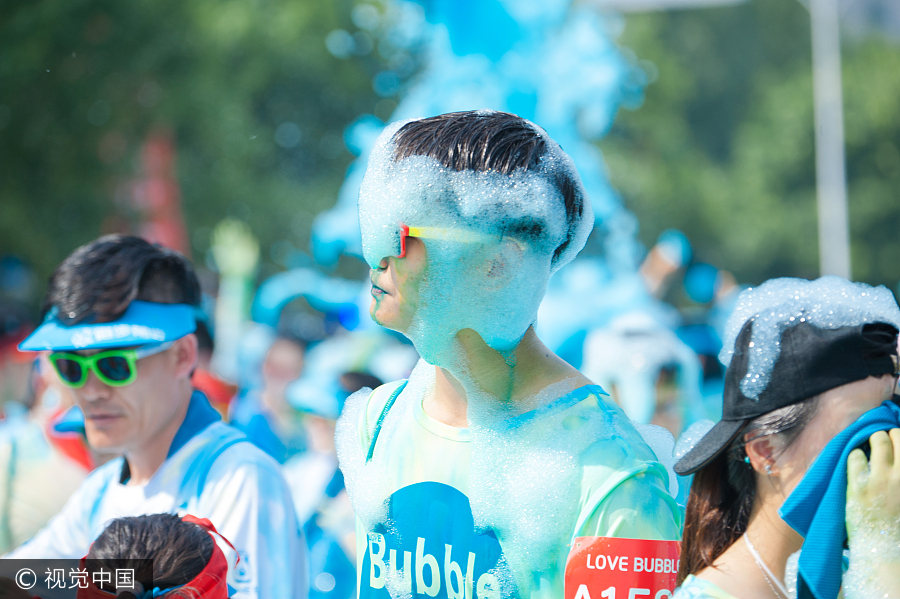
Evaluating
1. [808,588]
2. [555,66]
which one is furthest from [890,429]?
[555,66]

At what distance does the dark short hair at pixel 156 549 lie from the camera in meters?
2.20

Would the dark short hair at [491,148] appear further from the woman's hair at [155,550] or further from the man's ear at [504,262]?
the woman's hair at [155,550]

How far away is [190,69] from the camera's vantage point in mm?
16094

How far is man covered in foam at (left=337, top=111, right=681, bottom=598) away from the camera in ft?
6.29

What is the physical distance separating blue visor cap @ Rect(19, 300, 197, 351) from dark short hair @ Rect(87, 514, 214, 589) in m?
0.64

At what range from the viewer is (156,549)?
2.22 meters

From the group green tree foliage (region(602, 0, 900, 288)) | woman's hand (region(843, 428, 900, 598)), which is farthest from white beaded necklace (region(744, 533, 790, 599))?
green tree foliage (region(602, 0, 900, 288))

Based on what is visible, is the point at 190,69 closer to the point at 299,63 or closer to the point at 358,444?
the point at 299,63

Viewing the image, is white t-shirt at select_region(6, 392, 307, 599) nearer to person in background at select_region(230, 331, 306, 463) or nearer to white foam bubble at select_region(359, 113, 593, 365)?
white foam bubble at select_region(359, 113, 593, 365)

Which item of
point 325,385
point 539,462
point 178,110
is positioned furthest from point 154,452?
point 178,110

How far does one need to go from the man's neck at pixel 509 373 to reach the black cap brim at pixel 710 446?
10.1 inches

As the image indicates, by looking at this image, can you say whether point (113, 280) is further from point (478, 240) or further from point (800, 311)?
point (800, 311)

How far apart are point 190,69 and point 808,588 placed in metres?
15.7

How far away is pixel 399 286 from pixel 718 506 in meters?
0.74
